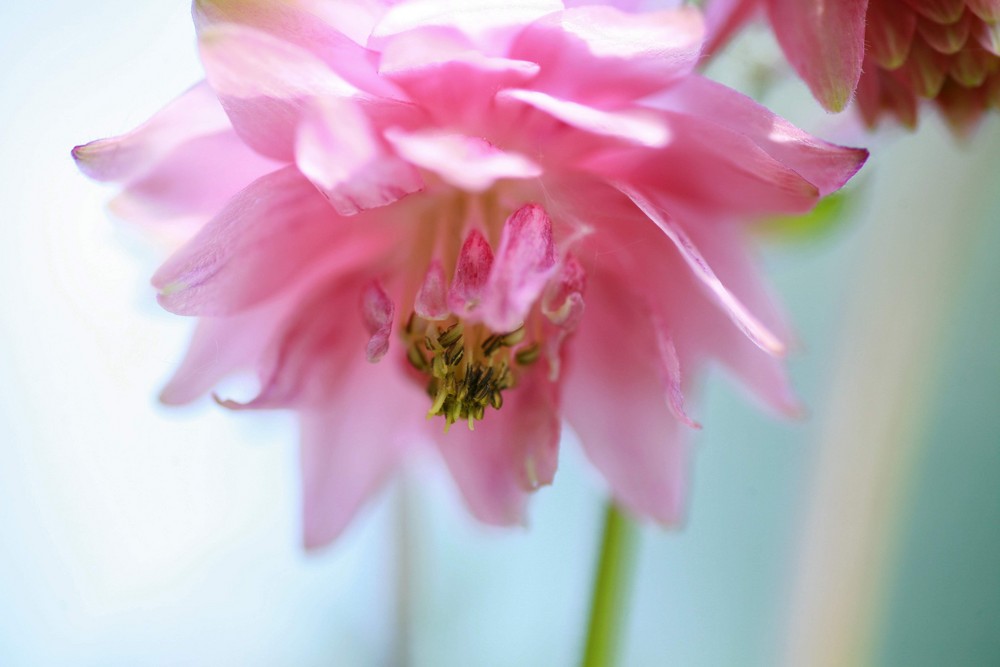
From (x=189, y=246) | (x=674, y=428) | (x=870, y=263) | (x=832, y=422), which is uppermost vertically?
(x=189, y=246)

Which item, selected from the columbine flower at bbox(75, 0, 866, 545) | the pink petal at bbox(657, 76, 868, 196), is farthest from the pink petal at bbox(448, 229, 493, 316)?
the pink petal at bbox(657, 76, 868, 196)

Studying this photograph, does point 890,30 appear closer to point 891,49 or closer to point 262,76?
point 891,49

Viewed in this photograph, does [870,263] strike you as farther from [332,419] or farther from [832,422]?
[332,419]

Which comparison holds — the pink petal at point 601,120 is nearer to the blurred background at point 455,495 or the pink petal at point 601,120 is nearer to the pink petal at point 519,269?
the pink petal at point 519,269

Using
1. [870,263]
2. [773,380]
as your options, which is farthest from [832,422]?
[773,380]

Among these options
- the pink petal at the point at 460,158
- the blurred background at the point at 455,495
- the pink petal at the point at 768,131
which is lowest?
the blurred background at the point at 455,495

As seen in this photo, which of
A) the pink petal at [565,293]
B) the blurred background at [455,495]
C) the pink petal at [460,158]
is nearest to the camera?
the pink petal at [460,158]

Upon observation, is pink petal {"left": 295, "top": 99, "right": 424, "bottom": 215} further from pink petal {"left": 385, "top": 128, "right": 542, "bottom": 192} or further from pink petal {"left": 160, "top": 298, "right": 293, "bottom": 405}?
pink petal {"left": 160, "top": 298, "right": 293, "bottom": 405}

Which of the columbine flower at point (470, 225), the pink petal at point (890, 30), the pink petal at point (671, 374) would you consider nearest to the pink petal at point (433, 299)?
the columbine flower at point (470, 225)
